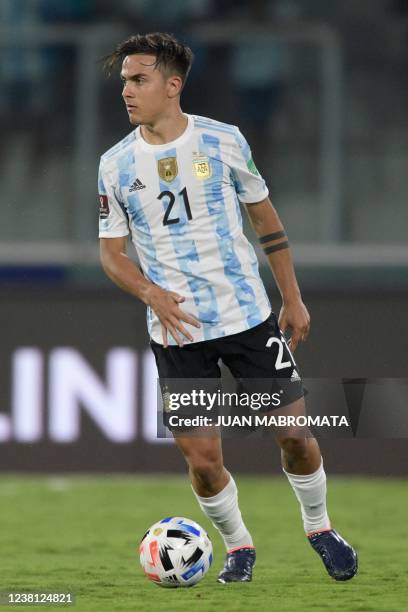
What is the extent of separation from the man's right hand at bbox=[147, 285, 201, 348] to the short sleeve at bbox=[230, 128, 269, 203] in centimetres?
47

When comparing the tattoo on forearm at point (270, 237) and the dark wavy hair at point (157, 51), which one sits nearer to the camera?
the dark wavy hair at point (157, 51)

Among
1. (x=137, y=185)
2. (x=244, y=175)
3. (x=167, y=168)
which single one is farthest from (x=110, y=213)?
(x=244, y=175)

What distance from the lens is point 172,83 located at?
465cm

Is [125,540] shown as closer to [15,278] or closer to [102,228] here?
[102,228]

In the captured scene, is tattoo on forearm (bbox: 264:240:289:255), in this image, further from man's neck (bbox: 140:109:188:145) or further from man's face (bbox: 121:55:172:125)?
man's face (bbox: 121:55:172:125)

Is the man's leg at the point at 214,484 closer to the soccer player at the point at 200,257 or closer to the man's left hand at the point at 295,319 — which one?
the soccer player at the point at 200,257

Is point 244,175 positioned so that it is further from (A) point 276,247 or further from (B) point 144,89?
(B) point 144,89

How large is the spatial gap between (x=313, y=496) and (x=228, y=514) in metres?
0.31

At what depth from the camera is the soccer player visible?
4.62m

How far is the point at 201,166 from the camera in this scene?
15.2 ft

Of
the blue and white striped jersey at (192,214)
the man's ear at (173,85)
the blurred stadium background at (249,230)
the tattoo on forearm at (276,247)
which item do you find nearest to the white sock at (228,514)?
the blue and white striped jersey at (192,214)

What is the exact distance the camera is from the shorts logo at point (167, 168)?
4.62 m

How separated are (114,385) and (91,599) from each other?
4128 mm

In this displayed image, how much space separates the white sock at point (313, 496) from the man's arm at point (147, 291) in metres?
0.65
